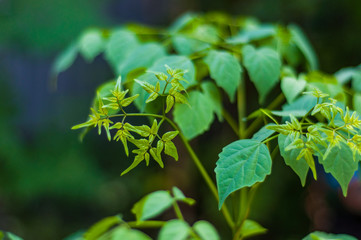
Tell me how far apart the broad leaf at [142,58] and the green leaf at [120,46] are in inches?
3.3

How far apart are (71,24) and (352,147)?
1867 millimetres

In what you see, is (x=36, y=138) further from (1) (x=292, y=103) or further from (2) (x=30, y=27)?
(1) (x=292, y=103)

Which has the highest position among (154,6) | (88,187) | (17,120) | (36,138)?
(154,6)

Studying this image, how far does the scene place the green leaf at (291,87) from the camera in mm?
517

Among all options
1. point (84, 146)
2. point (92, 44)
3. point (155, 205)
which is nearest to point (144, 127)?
point (155, 205)

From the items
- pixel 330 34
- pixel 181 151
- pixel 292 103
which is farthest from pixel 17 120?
pixel 292 103

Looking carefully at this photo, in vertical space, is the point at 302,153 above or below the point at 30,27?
below

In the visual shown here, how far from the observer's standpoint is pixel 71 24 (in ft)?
6.54

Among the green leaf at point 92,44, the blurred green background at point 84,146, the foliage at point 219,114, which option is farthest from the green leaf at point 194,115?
the blurred green background at point 84,146

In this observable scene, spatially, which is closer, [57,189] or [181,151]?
[181,151]

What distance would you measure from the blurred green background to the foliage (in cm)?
97

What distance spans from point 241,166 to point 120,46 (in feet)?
1.31

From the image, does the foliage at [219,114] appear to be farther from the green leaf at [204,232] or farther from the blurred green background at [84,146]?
the blurred green background at [84,146]

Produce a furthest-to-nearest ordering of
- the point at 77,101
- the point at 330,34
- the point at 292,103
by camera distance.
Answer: the point at 77,101, the point at 330,34, the point at 292,103
